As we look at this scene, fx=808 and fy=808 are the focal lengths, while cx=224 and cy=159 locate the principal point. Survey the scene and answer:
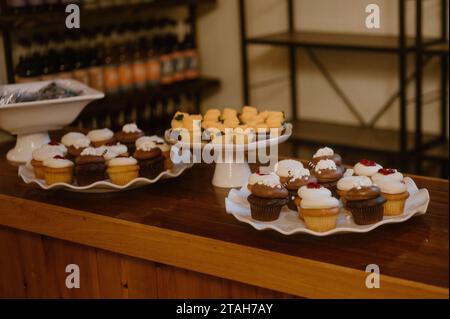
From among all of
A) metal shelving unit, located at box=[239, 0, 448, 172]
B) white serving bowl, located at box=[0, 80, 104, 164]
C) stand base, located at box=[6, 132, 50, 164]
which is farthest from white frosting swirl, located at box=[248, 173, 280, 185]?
metal shelving unit, located at box=[239, 0, 448, 172]

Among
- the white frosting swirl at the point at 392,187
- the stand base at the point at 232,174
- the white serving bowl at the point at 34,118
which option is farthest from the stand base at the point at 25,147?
the white frosting swirl at the point at 392,187

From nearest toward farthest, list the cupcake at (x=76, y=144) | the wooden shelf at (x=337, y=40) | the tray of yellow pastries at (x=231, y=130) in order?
1. the tray of yellow pastries at (x=231, y=130)
2. the cupcake at (x=76, y=144)
3. the wooden shelf at (x=337, y=40)

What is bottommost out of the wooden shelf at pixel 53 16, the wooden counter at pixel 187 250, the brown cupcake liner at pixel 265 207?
the wooden counter at pixel 187 250

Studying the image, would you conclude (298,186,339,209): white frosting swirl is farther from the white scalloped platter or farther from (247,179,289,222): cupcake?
the white scalloped platter

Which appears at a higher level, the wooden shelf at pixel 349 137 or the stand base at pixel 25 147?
the stand base at pixel 25 147

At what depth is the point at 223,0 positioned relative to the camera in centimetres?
415

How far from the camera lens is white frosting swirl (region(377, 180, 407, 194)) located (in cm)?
173

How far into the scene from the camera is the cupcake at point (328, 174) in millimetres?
1884

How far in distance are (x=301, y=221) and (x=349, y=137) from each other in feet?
6.22

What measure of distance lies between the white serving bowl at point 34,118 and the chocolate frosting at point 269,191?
821 mm

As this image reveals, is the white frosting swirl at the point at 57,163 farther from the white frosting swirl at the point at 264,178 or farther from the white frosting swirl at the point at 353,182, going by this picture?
the white frosting swirl at the point at 353,182

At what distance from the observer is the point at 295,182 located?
184 centimetres

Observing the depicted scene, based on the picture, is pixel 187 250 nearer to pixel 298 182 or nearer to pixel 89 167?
pixel 298 182
